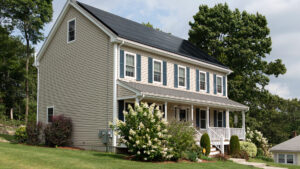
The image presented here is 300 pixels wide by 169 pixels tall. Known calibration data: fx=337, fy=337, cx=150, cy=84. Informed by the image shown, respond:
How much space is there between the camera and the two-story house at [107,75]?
1789 centimetres

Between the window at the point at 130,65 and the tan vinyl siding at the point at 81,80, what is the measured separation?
3.22 feet

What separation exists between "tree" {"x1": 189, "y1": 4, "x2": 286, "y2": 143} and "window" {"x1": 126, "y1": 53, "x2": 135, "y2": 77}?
1563 centimetres

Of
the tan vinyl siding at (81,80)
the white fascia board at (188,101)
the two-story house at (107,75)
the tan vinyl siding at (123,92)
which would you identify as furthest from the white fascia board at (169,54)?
the white fascia board at (188,101)

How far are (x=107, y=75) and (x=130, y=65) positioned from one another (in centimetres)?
144

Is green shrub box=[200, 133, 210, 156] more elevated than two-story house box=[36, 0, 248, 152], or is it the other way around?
two-story house box=[36, 0, 248, 152]

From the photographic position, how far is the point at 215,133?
21156 mm

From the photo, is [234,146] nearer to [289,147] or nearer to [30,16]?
[289,147]

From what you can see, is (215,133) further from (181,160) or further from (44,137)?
(44,137)

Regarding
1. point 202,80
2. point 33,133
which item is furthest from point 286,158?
point 33,133

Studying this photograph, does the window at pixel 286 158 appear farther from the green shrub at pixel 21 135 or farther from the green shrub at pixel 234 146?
the green shrub at pixel 21 135

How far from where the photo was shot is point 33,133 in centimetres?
1967

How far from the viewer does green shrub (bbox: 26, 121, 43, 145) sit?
19.7m

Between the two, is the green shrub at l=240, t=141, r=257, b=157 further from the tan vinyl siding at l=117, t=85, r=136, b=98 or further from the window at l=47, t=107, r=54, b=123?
the window at l=47, t=107, r=54, b=123

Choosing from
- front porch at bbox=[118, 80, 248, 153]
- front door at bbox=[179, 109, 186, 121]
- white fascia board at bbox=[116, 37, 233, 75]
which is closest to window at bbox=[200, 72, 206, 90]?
white fascia board at bbox=[116, 37, 233, 75]
